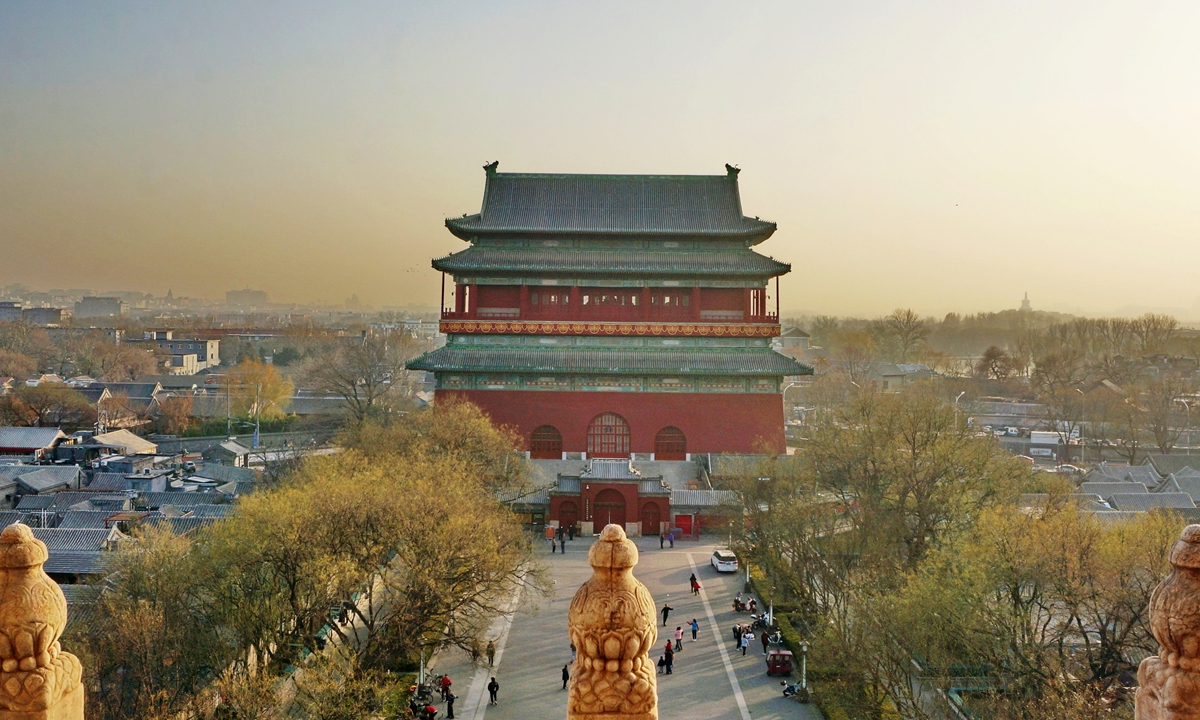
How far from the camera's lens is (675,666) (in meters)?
23.4

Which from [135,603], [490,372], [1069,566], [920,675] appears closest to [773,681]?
[920,675]

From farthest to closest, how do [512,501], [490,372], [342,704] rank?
[490,372] < [512,501] < [342,704]

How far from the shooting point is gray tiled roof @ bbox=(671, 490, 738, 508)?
3744cm

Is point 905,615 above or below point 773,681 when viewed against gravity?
Result: above

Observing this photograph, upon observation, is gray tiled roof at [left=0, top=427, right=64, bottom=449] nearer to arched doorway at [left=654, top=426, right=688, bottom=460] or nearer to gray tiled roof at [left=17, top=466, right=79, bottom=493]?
gray tiled roof at [left=17, top=466, right=79, bottom=493]

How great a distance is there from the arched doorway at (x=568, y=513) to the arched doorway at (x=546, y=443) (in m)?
6.06

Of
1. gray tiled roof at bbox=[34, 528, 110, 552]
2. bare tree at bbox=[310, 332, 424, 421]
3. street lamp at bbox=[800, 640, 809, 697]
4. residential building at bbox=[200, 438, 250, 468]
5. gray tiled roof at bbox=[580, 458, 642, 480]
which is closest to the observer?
street lamp at bbox=[800, 640, 809, 697]

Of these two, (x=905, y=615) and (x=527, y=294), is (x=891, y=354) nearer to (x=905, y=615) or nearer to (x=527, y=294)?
(x=527, y=294)

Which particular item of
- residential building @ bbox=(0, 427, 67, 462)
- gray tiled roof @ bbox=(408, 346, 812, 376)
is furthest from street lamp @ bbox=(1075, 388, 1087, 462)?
residential building @ bbox=(0, 427, 67, 462)

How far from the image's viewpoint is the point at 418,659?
2314 centimetres

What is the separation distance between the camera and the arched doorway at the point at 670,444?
142 feet

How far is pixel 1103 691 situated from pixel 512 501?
78.0 feet

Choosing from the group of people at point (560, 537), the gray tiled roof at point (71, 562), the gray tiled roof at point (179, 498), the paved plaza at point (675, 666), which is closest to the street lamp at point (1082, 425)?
the group of people at point (560, 537)

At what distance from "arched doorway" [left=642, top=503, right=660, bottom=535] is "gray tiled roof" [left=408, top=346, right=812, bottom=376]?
292 inches
